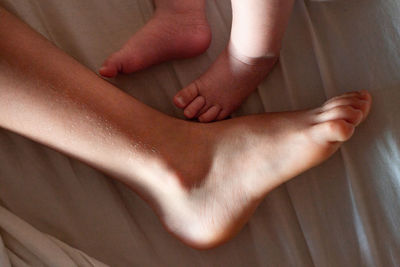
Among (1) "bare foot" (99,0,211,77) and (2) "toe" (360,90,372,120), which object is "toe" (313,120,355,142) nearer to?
(2) "toe" (360,90,372,120)

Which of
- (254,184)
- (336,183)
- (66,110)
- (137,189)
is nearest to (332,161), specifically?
(336,183)

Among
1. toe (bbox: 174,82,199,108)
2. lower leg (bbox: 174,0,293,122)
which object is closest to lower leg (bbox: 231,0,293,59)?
lower leg (bbox: 174,0,293,122)

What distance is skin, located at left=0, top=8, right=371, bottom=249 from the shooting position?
0.63 m

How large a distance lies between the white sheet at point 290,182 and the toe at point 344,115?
7 cm

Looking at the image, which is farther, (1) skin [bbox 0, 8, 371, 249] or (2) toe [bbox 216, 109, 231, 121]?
(2) toe [bbox 216, 109, 231, 121]

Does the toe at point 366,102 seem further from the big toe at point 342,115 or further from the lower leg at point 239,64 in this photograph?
the lower leg at point 239,64

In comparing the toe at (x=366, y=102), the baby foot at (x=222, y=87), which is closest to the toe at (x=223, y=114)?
the baby foot at (x=222, y=87)

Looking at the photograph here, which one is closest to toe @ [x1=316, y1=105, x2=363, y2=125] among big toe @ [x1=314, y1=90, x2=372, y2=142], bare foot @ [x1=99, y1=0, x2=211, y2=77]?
big toe @ [x1=314, y1=90, x2=372, y2=142]

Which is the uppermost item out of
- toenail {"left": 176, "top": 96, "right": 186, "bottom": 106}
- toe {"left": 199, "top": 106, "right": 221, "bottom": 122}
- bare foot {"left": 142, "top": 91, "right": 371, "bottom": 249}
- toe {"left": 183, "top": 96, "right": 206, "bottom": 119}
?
toenail {"left": 176, "top": 96, "right": 186, "bottom": 106}

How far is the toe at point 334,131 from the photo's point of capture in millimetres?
616

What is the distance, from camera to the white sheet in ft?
2.33

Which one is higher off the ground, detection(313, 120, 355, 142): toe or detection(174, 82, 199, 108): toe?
detection(174, 82, 199, 108): toe

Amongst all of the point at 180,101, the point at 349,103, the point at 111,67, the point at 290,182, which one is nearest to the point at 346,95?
the point at 349,103

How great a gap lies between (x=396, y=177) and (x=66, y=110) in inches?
20.7
